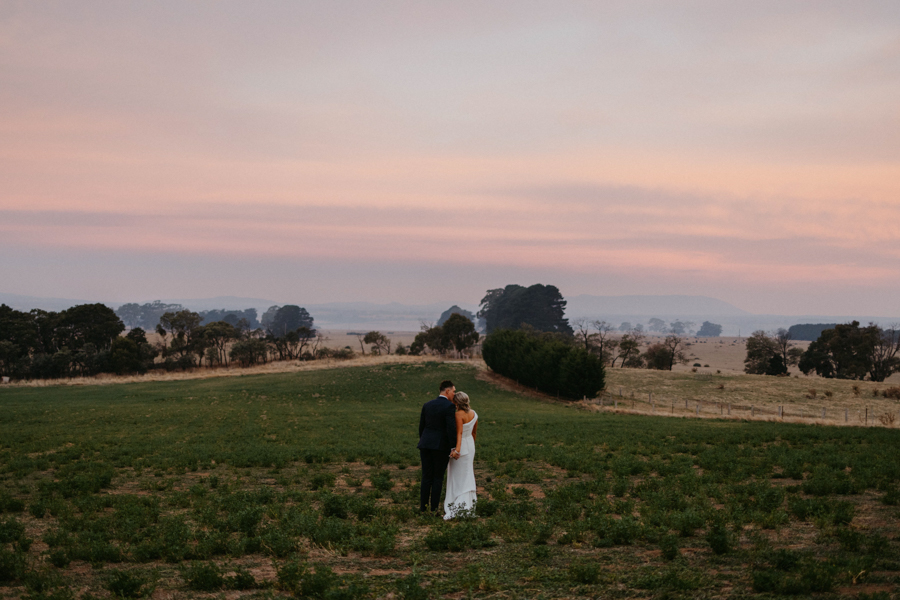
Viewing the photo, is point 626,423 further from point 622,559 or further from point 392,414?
point 622,559

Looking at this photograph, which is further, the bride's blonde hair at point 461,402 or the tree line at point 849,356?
the tree line at point 849,356

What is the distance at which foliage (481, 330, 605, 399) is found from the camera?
175ft

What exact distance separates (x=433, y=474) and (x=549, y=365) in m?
46.4

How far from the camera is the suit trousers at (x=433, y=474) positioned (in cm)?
1045

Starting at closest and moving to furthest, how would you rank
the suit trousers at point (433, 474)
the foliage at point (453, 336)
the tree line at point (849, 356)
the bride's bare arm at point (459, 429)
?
the bride's bare arm at point (459, 429) < the suit trousers at point (433, 474) < the tree line at point (849, 356) < the foliage at point (453, 336)

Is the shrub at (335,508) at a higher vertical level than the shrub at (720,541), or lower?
lower

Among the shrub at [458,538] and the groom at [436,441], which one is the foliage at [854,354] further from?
the shrub at [458,538]

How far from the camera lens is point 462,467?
10.4 m

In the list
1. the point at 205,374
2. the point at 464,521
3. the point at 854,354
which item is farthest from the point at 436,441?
the point at 854,354

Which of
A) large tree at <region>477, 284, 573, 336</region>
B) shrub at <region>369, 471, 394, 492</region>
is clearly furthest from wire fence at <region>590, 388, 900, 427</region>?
large tree at <region>477, 284, 573, 336</region>

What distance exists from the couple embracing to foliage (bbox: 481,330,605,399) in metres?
44.5

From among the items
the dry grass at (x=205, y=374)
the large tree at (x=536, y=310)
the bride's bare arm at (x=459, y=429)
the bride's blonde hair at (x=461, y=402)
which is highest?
the large tree at (x=536, y=310)

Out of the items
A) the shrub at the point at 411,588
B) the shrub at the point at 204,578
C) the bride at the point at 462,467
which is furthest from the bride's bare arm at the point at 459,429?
the shrub at the point at 204,578

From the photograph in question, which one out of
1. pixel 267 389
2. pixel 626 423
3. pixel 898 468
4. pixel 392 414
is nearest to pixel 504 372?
pixel 267 389
